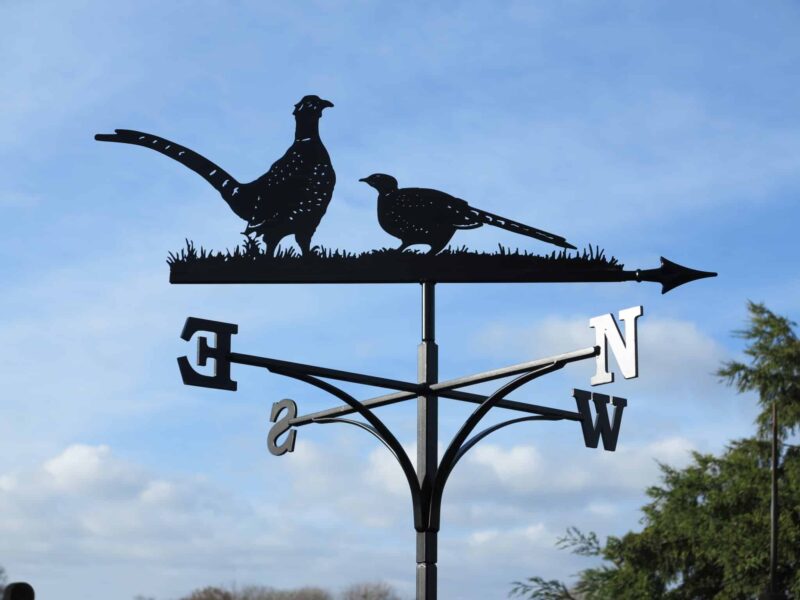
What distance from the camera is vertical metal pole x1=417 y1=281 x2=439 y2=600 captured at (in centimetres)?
590

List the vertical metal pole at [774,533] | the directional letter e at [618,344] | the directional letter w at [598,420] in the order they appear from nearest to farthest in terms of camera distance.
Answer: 1. the directional letter e at [618,344]
2. the directional letter w at [598,420]
3. the vertical metal pole at [774,533]

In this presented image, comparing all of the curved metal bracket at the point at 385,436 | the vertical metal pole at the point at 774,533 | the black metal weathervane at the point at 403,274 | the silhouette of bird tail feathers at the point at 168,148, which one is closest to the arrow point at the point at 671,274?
the black metal weathervane at the point at 403,274

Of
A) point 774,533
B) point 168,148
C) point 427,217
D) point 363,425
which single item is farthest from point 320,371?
point 774,533

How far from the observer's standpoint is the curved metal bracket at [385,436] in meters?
6.00

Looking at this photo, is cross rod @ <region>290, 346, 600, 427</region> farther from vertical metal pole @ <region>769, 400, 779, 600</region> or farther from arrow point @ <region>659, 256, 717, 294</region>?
vertical metal pole @ <region>769, 400, 779, 600</region>

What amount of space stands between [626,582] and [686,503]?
179 cm

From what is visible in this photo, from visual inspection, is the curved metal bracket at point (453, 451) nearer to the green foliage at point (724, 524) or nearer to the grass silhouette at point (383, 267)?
the grass silhouette at point (383, 267)

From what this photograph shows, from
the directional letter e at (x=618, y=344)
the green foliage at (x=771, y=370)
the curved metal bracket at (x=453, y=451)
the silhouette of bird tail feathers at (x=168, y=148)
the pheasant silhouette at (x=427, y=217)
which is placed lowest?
the curved metal bracket at (x=453, y=451)

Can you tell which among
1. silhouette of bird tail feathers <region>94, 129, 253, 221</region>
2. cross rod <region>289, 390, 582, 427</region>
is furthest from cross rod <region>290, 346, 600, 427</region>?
silhouette of bird tail feathers <region>94, 129, 253, 221</region>

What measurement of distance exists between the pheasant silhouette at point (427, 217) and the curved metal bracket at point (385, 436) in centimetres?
92

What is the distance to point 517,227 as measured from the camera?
6.72 m

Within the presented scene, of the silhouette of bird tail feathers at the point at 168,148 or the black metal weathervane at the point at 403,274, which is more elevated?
the silhouette of bird tail feathers at the point at 168,148

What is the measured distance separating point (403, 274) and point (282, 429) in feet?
3.80

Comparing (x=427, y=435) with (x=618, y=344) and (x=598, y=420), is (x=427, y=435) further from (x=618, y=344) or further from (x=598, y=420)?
(x=618, y=344)
